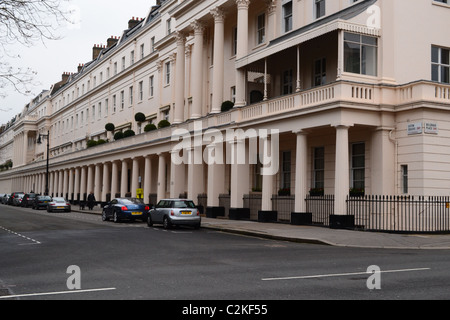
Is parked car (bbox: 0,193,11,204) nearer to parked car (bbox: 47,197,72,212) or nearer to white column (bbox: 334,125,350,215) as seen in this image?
parked car (bbox: 47,197,72,212)

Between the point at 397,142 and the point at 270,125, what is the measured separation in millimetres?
6620

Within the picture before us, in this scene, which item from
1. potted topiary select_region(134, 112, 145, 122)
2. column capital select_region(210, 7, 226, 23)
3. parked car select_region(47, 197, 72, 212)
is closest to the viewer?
column capital select_region(210, 7, 226, 23)

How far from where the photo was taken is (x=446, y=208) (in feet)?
68.2

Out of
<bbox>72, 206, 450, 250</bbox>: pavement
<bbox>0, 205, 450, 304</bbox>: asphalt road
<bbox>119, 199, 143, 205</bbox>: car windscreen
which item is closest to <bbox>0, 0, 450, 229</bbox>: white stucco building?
<bbox>72, 206, 450, 250</bbox>: pavement

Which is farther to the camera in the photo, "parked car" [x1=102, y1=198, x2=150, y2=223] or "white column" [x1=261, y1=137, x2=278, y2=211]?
"parked car" [x1=102, y1=198, x2=150, y2=223]

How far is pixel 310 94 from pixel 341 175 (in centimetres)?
411

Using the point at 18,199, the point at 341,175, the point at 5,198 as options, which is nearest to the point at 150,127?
the point at 341,175

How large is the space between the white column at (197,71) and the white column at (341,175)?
46.8 ft

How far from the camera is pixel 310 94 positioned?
23438 mm

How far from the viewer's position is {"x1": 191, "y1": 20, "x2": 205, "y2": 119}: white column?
3459 centimetres

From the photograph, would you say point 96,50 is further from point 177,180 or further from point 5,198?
point 177,180

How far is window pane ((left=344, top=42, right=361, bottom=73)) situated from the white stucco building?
4cm

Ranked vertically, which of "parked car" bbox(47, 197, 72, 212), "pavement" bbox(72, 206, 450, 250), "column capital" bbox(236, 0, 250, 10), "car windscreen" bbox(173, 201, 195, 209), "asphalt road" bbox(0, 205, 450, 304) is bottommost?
"asphalt road" bbox(0, 205, 450, 304)

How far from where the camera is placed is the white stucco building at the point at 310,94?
21562 mm
